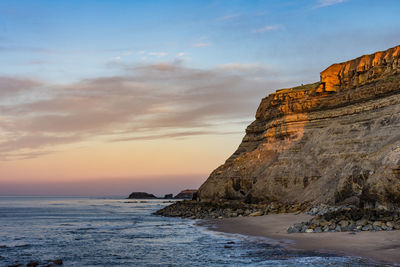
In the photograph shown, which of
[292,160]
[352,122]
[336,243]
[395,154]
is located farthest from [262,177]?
[336,243]

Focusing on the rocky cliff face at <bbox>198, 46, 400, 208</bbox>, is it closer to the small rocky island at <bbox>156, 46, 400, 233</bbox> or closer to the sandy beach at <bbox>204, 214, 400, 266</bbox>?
the small rocky island at <bbox>156, 46, 400, 233</bbox>

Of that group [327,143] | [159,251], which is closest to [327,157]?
[327,143]

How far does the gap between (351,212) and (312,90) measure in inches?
1079

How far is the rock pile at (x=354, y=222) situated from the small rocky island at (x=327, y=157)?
0.05 m

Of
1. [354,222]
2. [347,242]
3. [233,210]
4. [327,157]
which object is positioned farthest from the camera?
[233,210]

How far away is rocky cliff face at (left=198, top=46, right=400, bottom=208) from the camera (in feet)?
104

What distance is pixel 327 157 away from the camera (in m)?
40.4

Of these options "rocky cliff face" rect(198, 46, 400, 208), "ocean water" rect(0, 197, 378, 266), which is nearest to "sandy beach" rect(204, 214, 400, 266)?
→ "ocean water" rect(0, 197, 378, 266)

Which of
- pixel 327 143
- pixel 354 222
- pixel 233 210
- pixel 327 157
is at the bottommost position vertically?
pixel 233 210

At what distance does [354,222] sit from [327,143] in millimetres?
21006

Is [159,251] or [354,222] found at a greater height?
[354,222]

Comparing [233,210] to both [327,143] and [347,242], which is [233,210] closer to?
[327,143]

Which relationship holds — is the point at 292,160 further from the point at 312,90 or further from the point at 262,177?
the point at 312,90

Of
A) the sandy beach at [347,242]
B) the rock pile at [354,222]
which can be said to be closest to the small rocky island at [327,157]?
the rock pile at [354,222]
